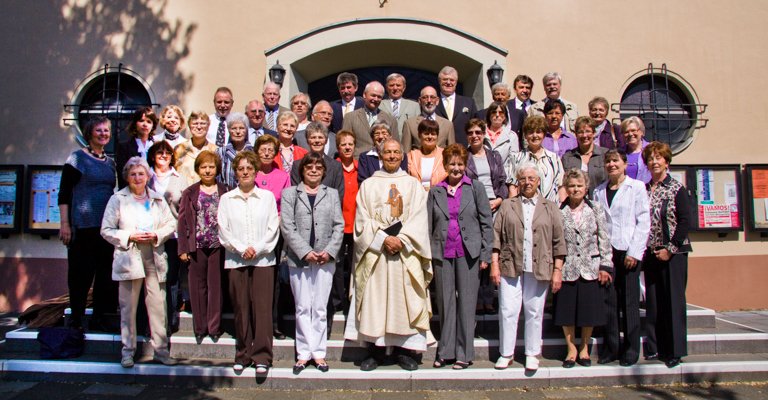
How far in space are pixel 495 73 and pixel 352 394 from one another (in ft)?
16.8

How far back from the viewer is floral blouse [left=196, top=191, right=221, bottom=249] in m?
4.94

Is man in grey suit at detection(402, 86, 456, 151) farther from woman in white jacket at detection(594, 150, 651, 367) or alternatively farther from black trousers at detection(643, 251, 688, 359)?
black trousers at detection(643, 251, 688, 359)

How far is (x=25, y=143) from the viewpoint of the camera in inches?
320

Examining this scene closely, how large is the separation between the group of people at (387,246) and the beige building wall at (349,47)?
3.10 metres

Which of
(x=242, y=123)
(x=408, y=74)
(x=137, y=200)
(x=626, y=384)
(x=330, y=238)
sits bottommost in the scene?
(x=626, y=384)

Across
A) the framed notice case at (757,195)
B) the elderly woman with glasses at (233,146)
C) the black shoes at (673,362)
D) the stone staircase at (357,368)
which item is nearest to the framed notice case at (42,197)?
the stone staircase at (357,368)

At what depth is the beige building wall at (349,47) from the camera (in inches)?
316

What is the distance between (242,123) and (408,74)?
4.33 metres

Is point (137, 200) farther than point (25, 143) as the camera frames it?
No

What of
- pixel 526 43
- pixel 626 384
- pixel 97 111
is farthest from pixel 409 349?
pixel 97 111

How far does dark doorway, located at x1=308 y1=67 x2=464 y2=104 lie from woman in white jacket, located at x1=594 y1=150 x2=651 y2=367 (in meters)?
4.62

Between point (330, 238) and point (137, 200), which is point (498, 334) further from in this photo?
point (137, 200)

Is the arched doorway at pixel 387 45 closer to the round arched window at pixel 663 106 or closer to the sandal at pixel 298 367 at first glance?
the round arched window at pixel 663 106

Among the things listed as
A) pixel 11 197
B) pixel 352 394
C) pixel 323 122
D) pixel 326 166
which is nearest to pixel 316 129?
pixel 326 166
